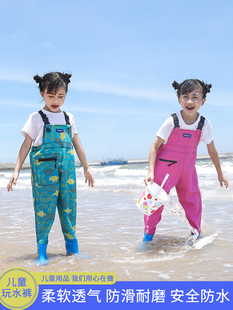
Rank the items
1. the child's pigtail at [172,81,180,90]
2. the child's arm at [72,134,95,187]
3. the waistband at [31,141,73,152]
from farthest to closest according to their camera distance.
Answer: the child's pigtail at [172,81,180,90] → the child's arm at [72,134,95,187] → the waistband at [31,141,73,152]

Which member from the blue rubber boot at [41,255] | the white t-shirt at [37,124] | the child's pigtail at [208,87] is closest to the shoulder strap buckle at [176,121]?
the child's pigtail at [208,87]

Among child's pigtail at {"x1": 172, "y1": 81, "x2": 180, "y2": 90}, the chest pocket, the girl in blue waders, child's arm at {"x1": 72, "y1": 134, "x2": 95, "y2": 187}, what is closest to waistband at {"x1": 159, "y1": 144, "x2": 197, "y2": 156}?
child's pigtail at {"x1": 172, "y1": 81, "x2": 180, "y2": 90}

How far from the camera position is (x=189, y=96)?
3137 millimetres

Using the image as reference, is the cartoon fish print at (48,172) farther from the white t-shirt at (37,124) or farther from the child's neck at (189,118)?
the child's neck at (189,118)

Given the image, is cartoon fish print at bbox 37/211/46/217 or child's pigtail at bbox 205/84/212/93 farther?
child's pigtail at bbox 205/84/212/93

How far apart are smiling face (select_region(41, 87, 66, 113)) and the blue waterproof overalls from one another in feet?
0.32

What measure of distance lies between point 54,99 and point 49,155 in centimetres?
49

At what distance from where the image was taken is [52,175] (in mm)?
2811

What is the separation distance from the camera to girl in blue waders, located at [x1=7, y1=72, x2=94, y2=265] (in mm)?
2793

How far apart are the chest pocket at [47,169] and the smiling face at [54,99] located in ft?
1.39

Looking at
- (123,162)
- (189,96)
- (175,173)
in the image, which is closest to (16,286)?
(175,173)

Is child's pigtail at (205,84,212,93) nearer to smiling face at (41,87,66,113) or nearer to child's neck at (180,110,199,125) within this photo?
child's neck at (180,110,199,125)

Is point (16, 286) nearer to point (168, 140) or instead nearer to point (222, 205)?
point (168, 140)

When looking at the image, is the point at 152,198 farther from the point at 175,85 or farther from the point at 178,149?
the point at 175,85
